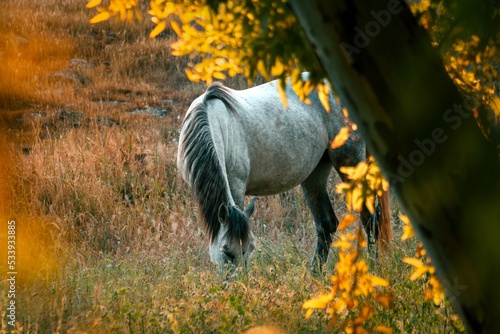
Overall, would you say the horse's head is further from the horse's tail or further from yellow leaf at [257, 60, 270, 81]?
yellow leaf at [257, 60, 270, 81]

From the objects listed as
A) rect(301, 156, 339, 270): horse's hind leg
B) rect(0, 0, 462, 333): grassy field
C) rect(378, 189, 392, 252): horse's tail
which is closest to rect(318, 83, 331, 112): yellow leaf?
rect(0, 0, 462, 333): grassy field

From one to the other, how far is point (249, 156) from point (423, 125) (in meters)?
5.06

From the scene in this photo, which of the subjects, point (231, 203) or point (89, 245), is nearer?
point (231, 203)

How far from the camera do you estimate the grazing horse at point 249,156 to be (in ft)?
19.5

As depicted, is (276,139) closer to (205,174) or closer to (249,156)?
(249,156)

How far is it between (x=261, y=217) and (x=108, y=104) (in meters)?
5.48

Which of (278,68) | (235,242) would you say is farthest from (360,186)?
(235,242)

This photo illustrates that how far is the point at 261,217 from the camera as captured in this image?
931 cm

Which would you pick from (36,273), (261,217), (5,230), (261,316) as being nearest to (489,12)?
(261,316)

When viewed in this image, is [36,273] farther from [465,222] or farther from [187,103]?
[187,103]

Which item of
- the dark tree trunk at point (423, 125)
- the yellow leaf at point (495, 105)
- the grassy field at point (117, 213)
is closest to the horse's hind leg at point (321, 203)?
the grassy field at point (117, 213)

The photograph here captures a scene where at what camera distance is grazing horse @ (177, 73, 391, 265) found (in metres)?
5.95

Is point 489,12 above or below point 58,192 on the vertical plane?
above

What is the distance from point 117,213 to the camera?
843 cm
